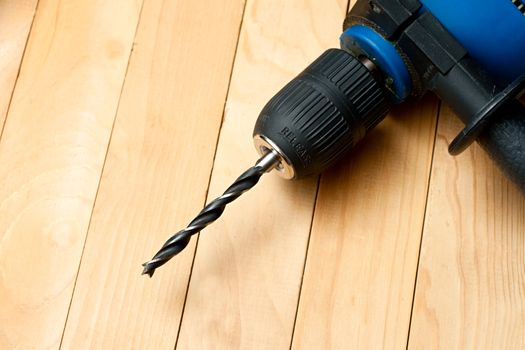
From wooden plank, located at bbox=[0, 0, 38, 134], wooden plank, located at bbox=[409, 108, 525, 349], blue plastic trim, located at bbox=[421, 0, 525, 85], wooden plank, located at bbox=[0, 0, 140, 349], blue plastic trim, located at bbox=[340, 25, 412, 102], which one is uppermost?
wooden plank, located at bbox=[0, 0, 38, 134]

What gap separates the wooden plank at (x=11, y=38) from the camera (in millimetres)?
948

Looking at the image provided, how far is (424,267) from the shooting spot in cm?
88

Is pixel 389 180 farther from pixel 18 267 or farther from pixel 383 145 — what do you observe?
pixel 18 267

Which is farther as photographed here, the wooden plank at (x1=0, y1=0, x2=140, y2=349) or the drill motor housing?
the wooden plank at (x1=0, y1=0, x2=140, y2=349)

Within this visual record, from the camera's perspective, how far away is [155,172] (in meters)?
0.92

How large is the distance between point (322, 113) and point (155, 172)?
0.76 ft

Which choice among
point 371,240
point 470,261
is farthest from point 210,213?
point 470,261

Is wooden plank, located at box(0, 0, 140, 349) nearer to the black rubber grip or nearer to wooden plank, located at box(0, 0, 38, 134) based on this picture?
wooden plank, located at box(0, 0, 38, 134)

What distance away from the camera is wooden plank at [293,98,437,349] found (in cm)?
87

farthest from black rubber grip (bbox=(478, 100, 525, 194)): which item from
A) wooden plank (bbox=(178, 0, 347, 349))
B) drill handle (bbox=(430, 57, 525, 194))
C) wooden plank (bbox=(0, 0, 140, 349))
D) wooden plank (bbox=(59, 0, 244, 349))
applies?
wooden plank (bbox=(0, 0, 140, 349))

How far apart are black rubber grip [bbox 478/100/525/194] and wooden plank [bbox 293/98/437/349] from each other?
12 cm

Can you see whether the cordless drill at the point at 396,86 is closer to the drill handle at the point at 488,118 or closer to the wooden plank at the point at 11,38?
the drill handle at the point at 488,118

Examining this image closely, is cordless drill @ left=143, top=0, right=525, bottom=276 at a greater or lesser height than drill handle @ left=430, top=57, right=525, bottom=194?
greater

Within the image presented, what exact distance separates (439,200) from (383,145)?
94 mm
